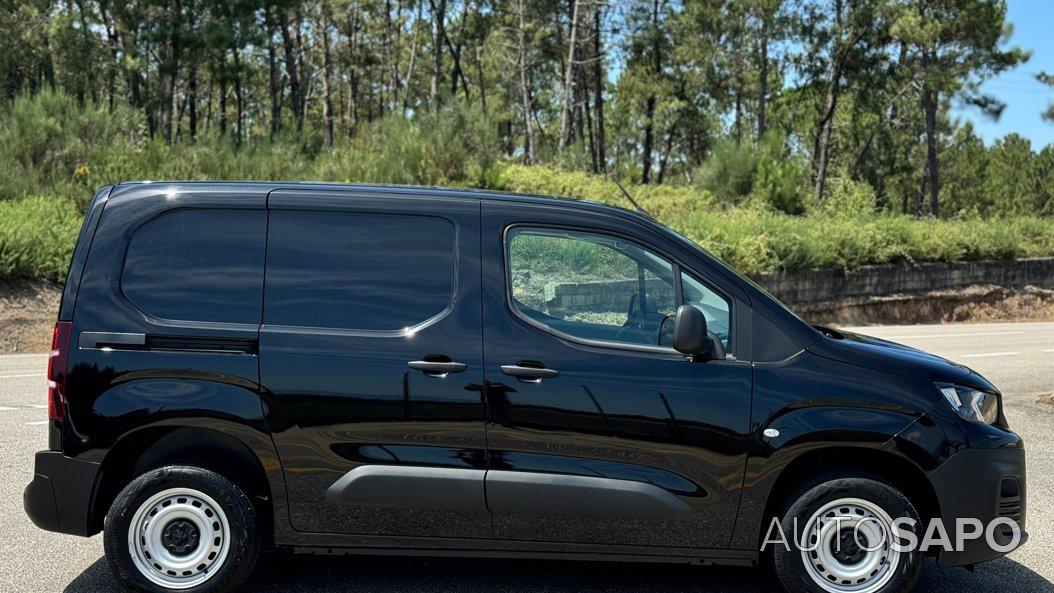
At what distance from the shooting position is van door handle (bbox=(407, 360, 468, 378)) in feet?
14.4

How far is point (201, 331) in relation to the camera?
14.7ft

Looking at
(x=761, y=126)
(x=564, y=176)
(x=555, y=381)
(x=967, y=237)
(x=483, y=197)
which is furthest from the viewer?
(x=761, y=126)

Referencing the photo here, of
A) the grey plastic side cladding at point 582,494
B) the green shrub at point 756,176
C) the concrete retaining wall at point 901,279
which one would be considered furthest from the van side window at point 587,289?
the green shrub at point 756,176

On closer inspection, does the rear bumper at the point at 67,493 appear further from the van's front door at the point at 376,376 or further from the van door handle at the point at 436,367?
the van door handle at the point at 436,367

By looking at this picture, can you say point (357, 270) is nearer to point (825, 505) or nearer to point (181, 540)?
point (181, 540)

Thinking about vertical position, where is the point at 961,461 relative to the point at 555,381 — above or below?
below

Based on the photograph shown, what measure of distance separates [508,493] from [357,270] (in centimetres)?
125

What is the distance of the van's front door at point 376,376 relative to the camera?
4.39m

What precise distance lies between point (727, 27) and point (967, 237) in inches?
833

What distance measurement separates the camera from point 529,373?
14.4ft

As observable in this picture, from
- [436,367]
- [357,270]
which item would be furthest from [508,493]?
[357,270]

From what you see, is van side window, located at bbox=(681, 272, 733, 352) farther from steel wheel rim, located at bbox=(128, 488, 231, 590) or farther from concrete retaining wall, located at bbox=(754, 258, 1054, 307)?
concrete retaining wall, located at bbox=(754, 258, 1054, 307)

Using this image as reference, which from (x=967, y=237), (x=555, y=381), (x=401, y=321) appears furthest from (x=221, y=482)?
(x=967, y=237)

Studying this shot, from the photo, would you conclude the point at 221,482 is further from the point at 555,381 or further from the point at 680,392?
the point at 680,392
